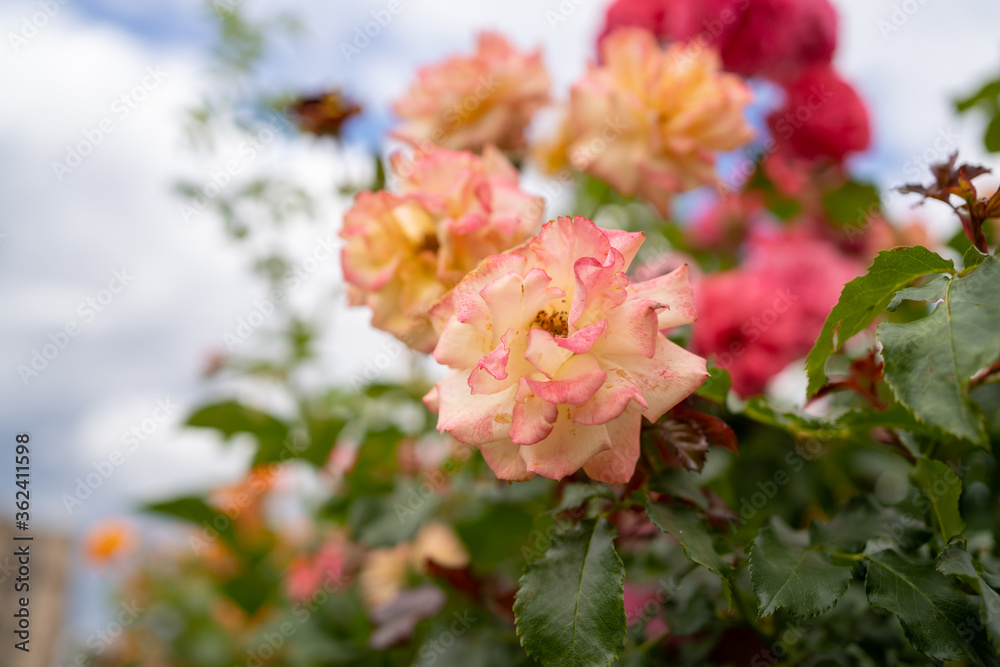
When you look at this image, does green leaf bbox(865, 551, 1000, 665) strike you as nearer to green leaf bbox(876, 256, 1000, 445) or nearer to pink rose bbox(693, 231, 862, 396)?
green leaf bbox(876, 256, 1000, 445)

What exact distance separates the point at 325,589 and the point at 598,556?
779mm

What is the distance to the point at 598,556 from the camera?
0.38m

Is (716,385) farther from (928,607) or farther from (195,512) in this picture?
(195,512)

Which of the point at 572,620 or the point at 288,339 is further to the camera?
the point at 288,339

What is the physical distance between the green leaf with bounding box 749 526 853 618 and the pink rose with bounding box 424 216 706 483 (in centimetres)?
10

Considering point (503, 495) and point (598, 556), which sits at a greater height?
point (598, 556)

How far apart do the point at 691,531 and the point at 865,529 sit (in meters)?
0.14

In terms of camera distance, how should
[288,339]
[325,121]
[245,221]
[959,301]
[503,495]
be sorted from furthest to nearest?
[288,339]
[245,221]
[325,121]
[503,495]
[959,301]

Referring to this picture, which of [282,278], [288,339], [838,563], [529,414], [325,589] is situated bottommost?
[325,589]

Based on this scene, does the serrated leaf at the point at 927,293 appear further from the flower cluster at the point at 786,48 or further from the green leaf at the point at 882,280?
the flower cluster at the point at 786,48

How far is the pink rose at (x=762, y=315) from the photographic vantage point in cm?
88

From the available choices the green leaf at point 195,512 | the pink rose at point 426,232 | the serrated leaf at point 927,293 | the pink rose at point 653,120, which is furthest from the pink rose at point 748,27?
the green leaf at point 195,512

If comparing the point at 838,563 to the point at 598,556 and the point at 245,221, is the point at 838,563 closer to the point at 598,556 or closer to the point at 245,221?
Answer: the point at 598,556

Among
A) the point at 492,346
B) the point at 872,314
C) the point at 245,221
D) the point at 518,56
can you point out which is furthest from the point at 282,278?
the point at 872,314
